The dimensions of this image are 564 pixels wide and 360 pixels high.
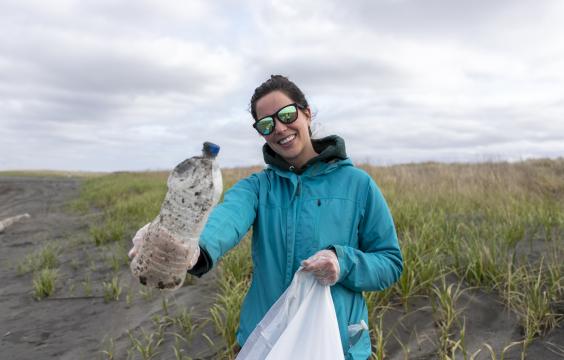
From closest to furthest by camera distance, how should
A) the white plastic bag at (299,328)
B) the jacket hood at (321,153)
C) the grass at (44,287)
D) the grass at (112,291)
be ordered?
the white plastic bag at (299,328) → the jacket hood at (321,153) → the grass at (112,291) → the grass at (44,287)

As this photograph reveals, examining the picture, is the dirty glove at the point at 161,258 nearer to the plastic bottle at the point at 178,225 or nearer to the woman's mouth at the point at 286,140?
the plastic bottle at the point at 178,225

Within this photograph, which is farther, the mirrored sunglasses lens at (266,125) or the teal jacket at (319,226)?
the mirrored sunglasses lens at (266,125)

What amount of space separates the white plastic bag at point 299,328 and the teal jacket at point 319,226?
0.28ft

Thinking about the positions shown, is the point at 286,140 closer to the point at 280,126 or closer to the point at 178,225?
the point at 280,126

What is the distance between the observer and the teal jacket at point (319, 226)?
176cm

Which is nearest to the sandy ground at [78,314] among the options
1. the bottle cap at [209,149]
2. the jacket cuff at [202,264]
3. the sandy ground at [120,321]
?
the sandy ground at [120,321]

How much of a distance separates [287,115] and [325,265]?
2.20 ft

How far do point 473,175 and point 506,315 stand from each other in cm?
709

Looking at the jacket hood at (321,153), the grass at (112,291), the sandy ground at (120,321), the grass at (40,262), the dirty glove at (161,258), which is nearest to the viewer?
the dirty glove at (161,258)

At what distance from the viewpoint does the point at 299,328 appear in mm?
1720

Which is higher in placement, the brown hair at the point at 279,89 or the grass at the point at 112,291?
the brown hair at the point at 279,89

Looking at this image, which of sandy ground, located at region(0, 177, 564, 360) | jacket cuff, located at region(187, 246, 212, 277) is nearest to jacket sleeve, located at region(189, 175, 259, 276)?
jacket cuff, located at region(187, 246, 212, 277)

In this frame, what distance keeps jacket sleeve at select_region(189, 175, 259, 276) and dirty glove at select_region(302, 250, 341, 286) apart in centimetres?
29

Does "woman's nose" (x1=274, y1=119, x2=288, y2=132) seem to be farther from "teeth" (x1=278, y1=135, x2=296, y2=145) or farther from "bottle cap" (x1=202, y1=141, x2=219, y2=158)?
"bottle cap" (x1=202, y1=141, x2=219, y2=158)
